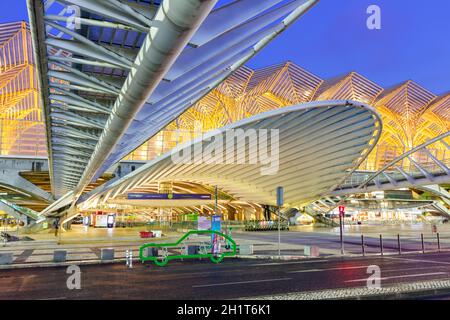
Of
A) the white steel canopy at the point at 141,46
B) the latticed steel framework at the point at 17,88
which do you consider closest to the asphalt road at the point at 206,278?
the white steel canopy at the point at 141,46

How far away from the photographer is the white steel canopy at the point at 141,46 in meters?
5.45

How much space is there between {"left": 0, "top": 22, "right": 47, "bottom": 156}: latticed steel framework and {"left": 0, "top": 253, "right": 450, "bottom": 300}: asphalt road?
43.8 meters

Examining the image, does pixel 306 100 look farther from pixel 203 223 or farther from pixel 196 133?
pixel 203 223

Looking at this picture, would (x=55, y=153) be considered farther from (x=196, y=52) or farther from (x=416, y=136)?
(x=416, y=136)

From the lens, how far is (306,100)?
252ft

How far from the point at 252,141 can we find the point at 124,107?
80.2 feet

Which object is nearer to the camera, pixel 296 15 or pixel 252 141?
pixel 296 15

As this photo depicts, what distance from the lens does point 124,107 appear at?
28.2 ft

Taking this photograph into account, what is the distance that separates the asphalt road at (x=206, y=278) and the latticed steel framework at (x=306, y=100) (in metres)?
52.0

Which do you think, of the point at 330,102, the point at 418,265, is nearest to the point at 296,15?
the point at 418,265

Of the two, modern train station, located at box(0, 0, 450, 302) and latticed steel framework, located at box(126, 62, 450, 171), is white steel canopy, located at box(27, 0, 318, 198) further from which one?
latticed steel framework, located at box(126, 62, 450, 171)

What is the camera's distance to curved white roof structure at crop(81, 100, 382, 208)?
28.5m

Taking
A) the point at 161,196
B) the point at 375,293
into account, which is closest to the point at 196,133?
the point at 161,196

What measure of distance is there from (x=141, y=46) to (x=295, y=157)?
104 ft
